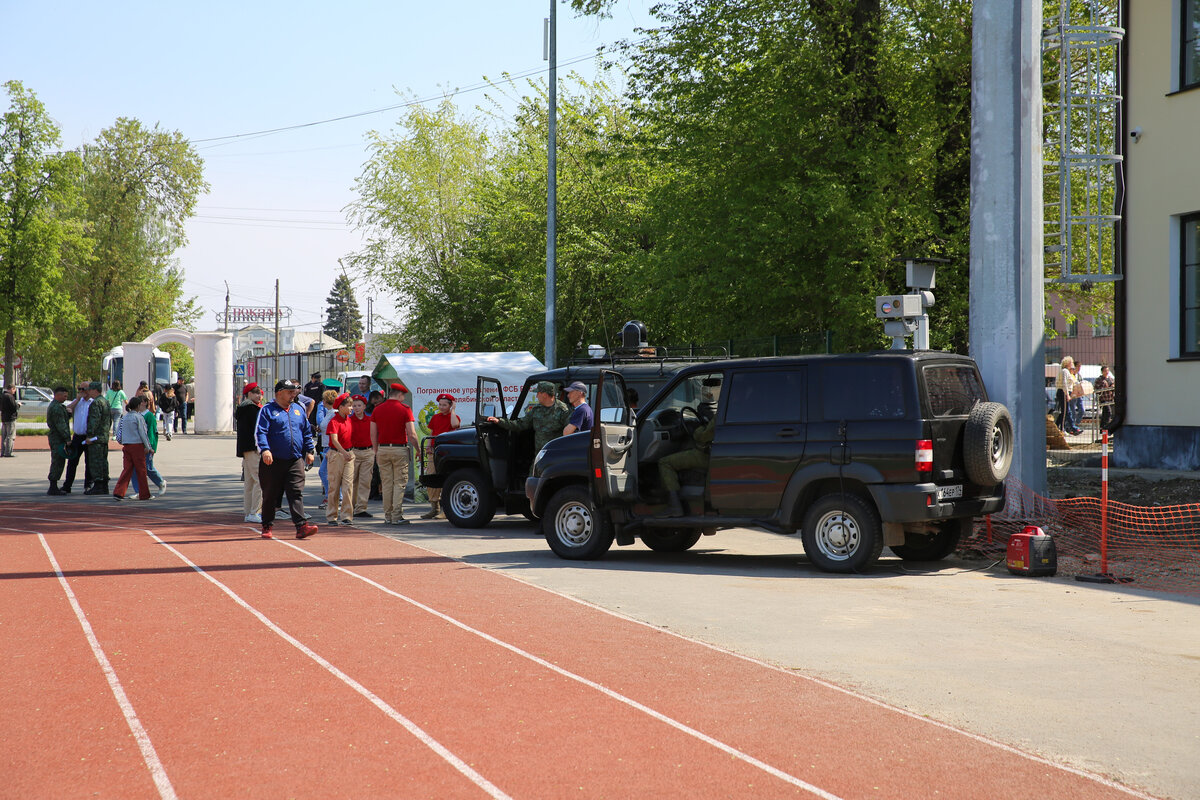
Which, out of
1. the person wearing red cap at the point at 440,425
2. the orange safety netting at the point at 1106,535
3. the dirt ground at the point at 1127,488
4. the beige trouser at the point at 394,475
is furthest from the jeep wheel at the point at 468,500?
the dirt ground at the point at 1127,488

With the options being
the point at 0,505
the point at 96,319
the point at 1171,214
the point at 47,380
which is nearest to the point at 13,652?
the point at 0,505

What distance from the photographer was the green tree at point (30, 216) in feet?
120

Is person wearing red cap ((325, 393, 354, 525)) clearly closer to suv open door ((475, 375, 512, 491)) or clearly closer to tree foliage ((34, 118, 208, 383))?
suv open door ((475, 375, 512, 491))

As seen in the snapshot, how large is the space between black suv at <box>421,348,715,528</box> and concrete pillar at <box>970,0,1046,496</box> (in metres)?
3.95

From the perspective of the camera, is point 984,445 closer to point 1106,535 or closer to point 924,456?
point 924,456

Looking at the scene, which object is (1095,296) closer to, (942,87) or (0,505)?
(942,87)

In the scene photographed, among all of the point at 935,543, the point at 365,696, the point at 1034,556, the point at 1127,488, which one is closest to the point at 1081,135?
the point at 1127,488

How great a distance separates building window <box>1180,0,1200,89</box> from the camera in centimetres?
1574

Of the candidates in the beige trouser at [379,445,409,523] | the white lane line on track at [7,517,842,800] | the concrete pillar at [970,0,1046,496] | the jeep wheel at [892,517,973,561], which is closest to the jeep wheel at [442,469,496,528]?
the beige trouser at [379,445,409,523]

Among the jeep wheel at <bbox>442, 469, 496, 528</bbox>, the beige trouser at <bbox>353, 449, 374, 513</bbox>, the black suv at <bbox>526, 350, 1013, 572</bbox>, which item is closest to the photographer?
the black suv at <bbox>526, 350, 1013, 572</bbox>

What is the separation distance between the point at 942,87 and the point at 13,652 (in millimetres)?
17263

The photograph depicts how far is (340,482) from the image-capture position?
52.3 ft

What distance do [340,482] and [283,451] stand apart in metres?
2.27

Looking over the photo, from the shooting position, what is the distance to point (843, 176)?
19344mm
